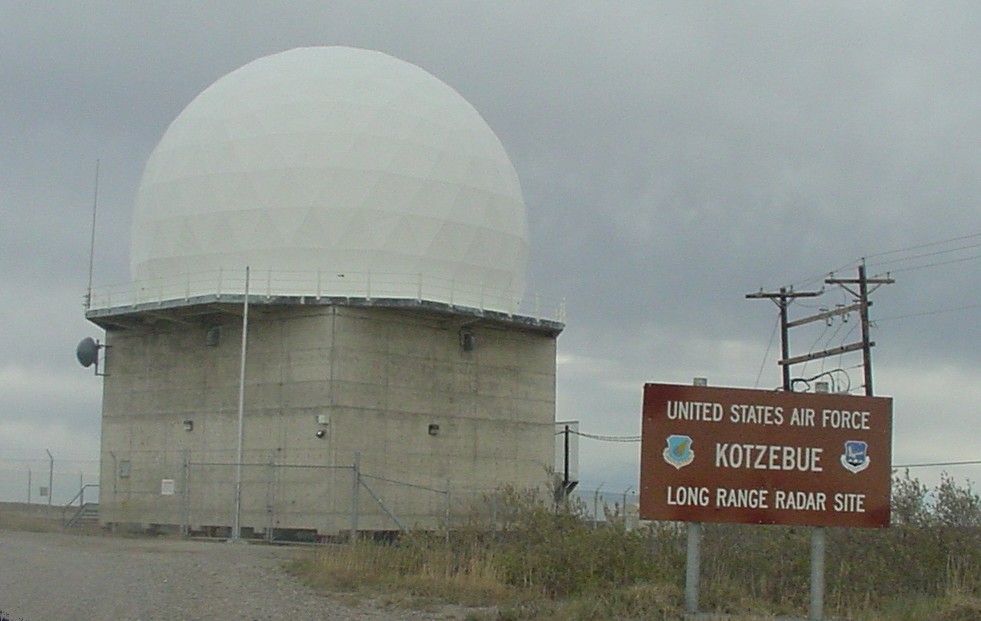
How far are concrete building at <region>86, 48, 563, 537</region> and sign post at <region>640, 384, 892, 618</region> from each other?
13666 millimetres

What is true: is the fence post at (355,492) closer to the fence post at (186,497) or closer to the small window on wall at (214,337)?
the fence post at (186,497)

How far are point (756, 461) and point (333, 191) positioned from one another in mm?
17344

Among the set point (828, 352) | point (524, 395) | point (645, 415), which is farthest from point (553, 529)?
point (828, 352)

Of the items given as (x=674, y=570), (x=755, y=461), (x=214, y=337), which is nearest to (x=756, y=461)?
(x=755, y=461)

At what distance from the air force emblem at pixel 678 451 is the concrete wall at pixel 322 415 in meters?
15.1

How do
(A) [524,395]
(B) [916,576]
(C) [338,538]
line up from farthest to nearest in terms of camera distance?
(A) [524,395] → (C) [338,538] → (B) [916,576]

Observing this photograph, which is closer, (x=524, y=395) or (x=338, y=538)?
(x=338, y=538)

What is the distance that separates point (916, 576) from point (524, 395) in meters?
16.5

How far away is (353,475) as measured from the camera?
27.5 metres

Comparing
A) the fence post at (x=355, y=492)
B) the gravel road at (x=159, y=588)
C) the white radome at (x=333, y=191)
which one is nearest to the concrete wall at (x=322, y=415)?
the fence post at (x=355, y=492)

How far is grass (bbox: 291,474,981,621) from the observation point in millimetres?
14211

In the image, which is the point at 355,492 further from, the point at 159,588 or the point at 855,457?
the point at 855,457

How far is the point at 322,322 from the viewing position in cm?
2828

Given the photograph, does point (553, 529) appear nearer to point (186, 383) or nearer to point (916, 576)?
point (916, 576)
